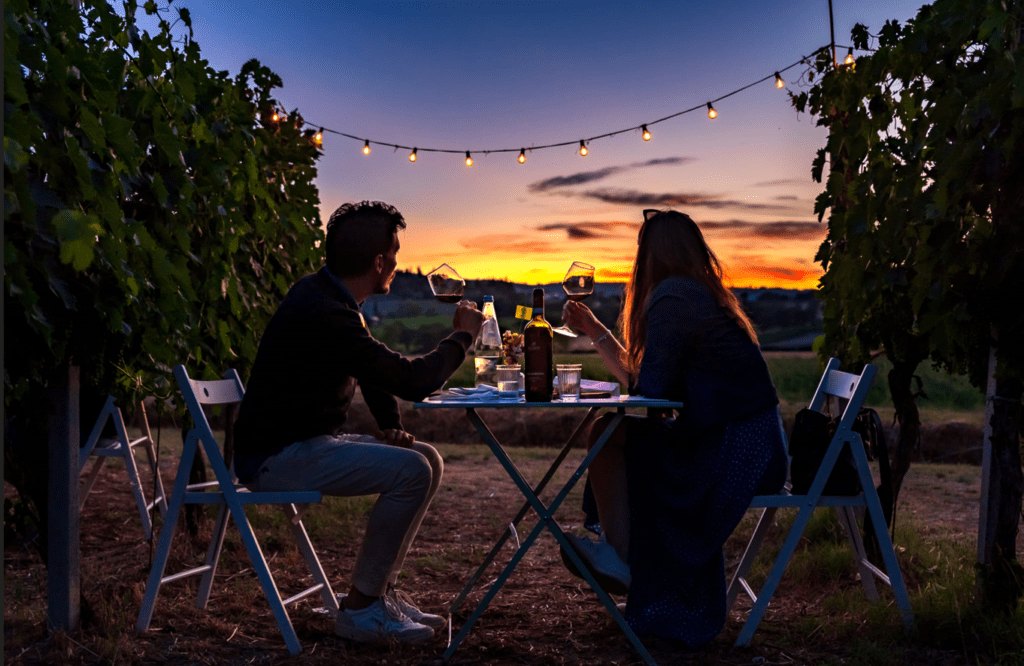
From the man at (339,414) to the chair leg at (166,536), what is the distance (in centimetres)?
17

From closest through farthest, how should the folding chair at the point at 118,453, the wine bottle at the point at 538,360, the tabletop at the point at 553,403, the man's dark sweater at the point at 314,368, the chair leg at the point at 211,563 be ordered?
the tabletop at the point at 553,403
the wine bottle at the point at 538,360
the man's dark sweater at the point at 314,368
the chair leg at the point at 211,563
the folding chair at the point at 118,453

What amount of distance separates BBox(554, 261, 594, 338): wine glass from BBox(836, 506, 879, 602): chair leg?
1.26m

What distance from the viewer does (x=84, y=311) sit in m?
2.79

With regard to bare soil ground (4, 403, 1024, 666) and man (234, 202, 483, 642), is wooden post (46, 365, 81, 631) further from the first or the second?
man (234, 202, 483, 642)

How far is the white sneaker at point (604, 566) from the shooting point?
2.92 metres

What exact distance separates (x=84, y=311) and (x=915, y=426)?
11.3 ft

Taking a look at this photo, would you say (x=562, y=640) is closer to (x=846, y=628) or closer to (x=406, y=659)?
(x=406, y=659)

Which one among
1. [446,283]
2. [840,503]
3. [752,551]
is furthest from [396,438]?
[840,503]

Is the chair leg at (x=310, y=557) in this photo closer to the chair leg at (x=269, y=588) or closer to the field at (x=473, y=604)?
the field at (x=473, y=604)

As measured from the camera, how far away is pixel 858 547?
3.20 metres

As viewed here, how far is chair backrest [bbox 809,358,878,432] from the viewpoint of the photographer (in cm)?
288

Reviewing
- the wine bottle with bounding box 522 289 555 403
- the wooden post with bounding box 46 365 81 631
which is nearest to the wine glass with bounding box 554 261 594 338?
the wine bottle with bounding box 522 289 555 403

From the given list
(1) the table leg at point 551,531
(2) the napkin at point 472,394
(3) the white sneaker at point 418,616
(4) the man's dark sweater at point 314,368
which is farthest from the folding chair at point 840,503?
(4) the man's dark sweater at point 314,368

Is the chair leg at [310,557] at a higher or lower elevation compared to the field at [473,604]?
higher
